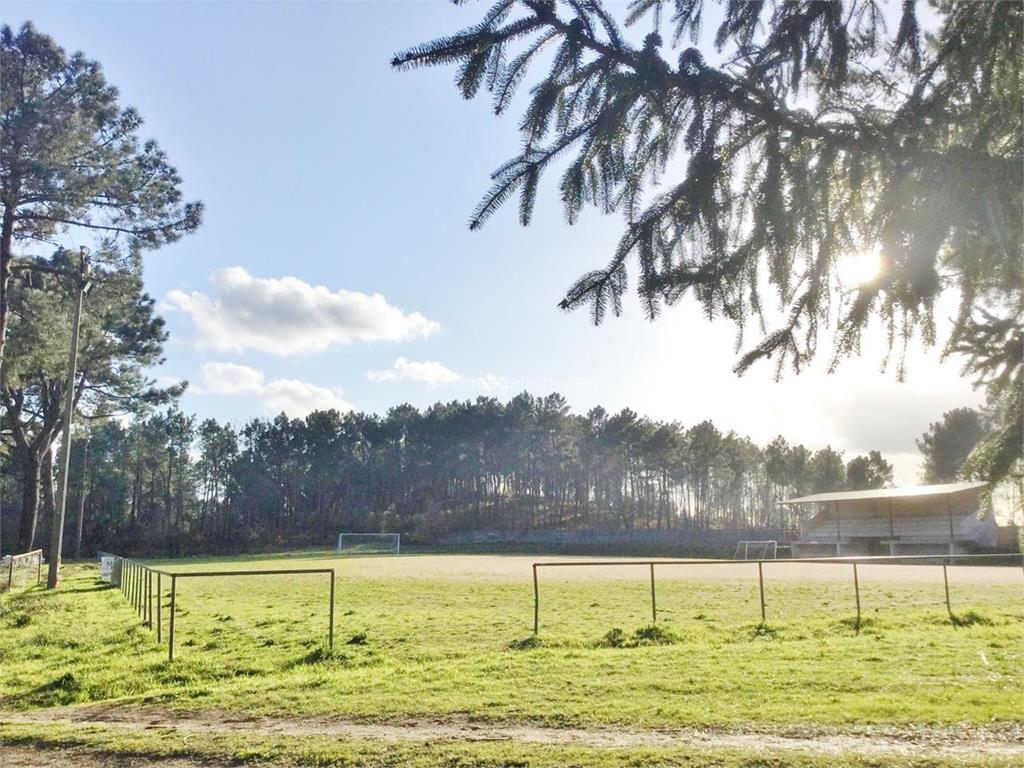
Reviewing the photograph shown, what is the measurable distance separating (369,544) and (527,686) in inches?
2517

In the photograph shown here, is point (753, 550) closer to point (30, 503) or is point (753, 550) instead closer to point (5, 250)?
point (30, 503)

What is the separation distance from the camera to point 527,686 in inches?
357

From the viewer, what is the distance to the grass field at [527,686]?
654 centimetres

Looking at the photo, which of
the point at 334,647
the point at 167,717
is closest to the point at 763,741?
the point at 167,717

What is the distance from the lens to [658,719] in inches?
291

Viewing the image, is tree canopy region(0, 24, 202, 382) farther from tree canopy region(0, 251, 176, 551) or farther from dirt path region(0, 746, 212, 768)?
dirt path region(0, 746, 212, 768)

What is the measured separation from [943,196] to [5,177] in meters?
24.0

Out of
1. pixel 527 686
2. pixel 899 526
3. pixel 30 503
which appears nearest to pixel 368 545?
pixel 30 503

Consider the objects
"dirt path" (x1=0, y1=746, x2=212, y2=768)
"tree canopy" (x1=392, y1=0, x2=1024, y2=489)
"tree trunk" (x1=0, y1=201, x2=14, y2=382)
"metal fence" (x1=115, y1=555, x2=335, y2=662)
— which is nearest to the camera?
"tree canopy" (x1=392, y1=0, x2=1024, y2=489)

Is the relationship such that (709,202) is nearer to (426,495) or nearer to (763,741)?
(763,741)

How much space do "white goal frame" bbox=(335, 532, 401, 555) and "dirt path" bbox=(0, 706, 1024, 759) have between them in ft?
170

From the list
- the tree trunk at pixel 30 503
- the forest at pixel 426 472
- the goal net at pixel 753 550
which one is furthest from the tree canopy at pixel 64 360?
the forest at pixel 426 472

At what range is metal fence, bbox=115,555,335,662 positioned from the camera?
1121 cm

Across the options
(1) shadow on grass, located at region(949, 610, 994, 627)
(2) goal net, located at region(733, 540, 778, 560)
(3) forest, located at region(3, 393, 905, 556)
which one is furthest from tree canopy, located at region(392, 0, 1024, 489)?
(3) forest, located at region(3, 393, 905, 556)
